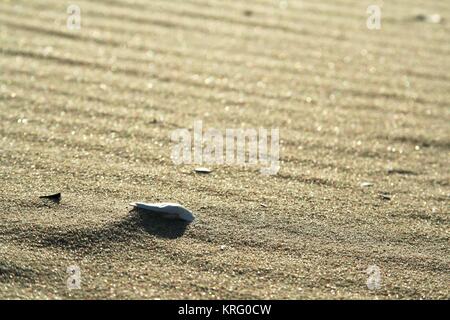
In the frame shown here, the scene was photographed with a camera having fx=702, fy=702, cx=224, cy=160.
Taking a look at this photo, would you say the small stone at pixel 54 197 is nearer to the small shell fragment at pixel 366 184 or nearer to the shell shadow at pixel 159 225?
the shell shadow at pixel 159 225

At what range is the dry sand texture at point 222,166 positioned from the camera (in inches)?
70.7

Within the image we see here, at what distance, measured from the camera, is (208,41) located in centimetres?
357

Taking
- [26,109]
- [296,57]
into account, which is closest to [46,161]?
[26,109]

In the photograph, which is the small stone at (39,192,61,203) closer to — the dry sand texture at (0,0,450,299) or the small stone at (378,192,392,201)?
the dry sand texture at (0,0,450,299)

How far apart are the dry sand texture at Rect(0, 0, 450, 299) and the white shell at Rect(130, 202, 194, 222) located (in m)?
0.04

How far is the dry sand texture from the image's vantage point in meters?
1.80

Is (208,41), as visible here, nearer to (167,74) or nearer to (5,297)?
(167,74)

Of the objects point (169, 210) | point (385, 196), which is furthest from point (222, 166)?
point (385, 196)

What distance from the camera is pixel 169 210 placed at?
1.99 meters

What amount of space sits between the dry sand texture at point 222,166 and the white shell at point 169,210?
35mm

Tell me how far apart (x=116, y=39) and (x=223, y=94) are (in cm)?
80

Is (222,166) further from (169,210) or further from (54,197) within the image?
(54,197)

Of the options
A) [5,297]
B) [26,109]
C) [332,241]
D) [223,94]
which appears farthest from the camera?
[223,94]

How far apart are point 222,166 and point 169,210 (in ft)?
1.37
